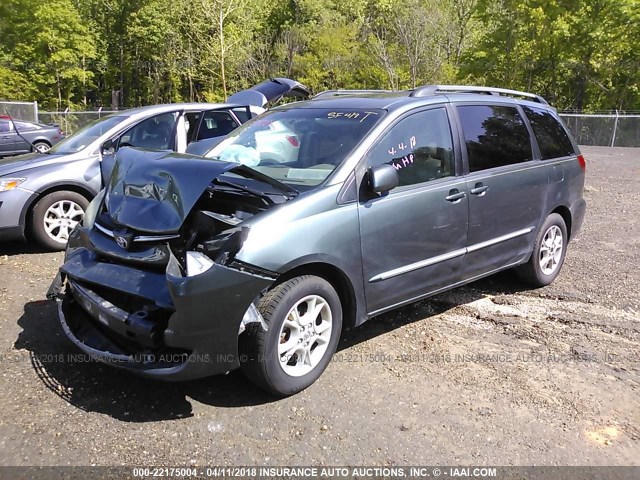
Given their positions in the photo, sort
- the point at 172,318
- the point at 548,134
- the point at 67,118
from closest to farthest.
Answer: the point at 172,318 → the point at 548,134 → the point at 67,118

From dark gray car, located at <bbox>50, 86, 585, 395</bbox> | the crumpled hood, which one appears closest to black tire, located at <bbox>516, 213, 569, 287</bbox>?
dark gray car, located at <bbox>50, 86, 585, 395</bbox>

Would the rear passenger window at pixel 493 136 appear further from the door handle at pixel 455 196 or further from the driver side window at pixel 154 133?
the driver side window at pixel 154 133

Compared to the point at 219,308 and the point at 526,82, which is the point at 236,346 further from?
the point at 526,82

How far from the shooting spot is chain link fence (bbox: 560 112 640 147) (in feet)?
83.6

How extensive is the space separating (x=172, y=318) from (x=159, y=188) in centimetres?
88

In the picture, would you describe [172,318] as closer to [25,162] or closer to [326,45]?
[25,162]

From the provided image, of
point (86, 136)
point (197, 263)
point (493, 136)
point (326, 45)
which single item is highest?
point (326, 45)

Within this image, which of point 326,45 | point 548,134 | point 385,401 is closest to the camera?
point 385,401

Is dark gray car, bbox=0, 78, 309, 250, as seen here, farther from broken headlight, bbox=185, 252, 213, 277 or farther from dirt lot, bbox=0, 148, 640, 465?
broken headlight, bbox=185, 252, 213, 277

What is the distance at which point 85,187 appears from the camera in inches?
255

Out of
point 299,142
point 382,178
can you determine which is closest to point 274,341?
point 382,178

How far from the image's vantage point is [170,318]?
2943 millimetres

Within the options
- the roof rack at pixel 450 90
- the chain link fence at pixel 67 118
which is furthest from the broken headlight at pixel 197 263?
the chain link fence at pixel 67 118

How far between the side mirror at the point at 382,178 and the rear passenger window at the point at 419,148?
0.55 ft
